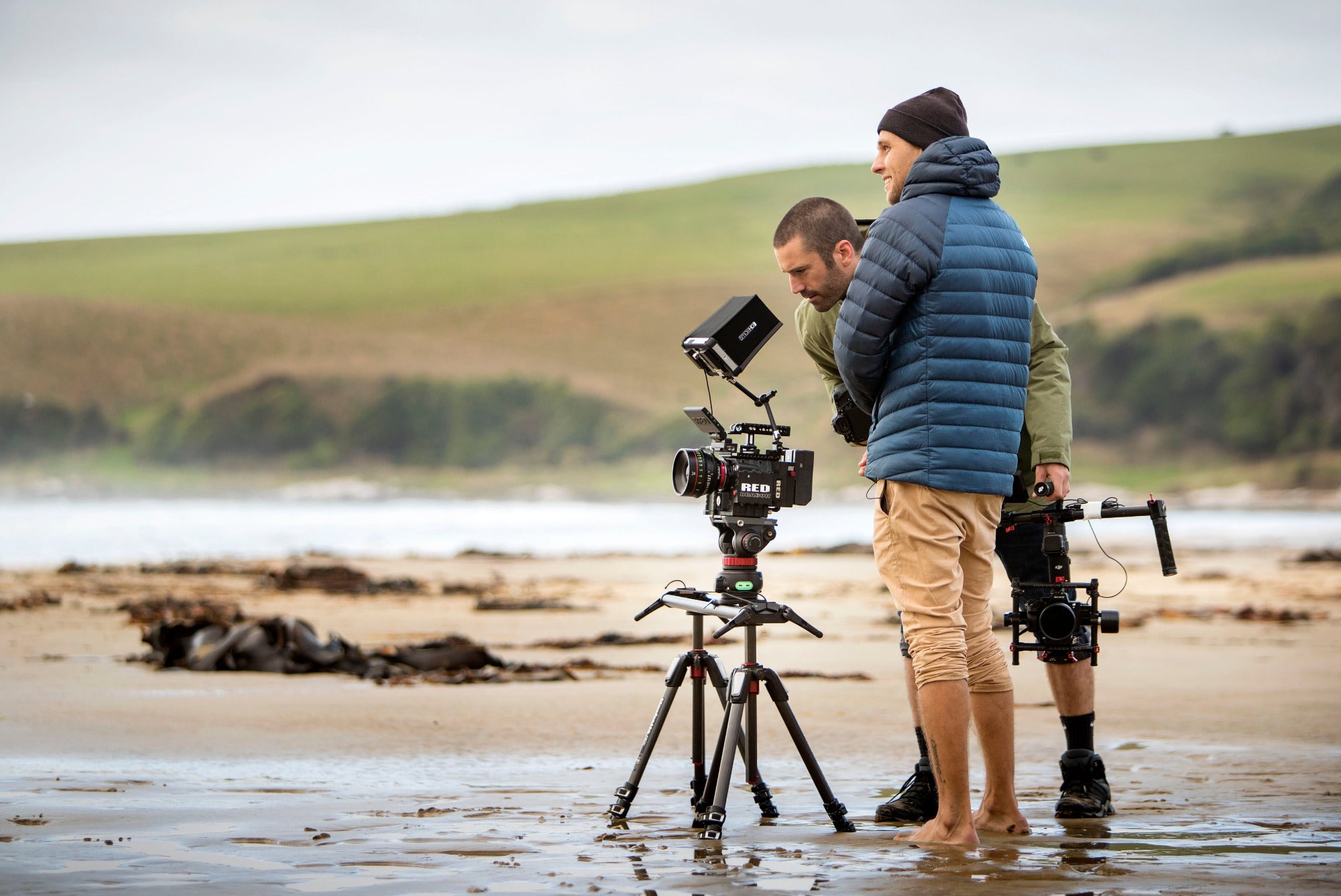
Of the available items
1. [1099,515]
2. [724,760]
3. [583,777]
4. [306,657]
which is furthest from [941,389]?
[306,657]

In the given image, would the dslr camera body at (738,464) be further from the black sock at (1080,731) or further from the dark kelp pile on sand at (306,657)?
the dark kelp pile on sand at (306,657)

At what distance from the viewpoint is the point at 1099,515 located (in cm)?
383

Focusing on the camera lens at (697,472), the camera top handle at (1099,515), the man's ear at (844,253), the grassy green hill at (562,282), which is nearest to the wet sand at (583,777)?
the camera top handle at (1099,515)

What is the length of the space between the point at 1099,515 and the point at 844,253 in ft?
3.39

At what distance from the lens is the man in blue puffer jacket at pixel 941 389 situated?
3.30 metres

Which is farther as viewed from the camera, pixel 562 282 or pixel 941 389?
pixel 562 282

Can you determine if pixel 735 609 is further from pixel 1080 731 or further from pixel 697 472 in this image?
pixel 1080 731

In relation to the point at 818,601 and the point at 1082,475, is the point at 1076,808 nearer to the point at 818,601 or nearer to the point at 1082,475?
the point at 818,601

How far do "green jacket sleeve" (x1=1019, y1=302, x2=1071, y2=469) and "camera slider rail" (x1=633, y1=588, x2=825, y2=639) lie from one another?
810mm

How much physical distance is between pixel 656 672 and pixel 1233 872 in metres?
4.03

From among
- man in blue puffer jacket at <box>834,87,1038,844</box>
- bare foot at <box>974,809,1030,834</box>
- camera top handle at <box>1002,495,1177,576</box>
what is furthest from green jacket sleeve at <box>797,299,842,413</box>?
bare foot at <box>974,809,1030,834</box>

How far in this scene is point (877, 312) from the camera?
3.25 metres

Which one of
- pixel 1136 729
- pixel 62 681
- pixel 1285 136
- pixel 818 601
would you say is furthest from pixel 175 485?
pixel 1285 136

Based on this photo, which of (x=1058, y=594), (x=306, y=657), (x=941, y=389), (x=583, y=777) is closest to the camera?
(x=941, y=389)
